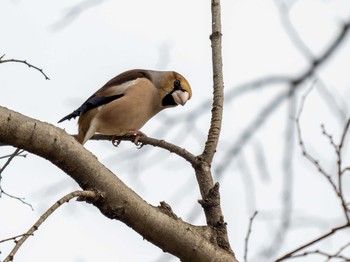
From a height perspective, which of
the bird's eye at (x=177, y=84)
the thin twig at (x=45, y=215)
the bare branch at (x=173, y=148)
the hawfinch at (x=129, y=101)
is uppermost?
the bird's eye at (x=177, y=84)

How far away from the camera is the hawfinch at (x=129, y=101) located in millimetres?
5402

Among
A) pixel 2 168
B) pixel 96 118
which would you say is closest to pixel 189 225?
pixel 2 168

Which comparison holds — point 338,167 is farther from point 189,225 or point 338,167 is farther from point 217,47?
point 217,47

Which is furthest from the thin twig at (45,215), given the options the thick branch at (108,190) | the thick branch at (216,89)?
the thick branch at (216,89)

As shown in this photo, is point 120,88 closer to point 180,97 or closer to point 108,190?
point 180,97

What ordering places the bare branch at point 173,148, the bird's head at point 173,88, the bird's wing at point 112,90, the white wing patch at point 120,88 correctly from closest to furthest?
1. the bare branch at point 173,148
2. the bird's wing at point 112,90
3. the white wing patch at point 120,88
4. the bird's head at point 173,88

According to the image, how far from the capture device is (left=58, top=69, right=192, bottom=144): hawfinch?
540cm

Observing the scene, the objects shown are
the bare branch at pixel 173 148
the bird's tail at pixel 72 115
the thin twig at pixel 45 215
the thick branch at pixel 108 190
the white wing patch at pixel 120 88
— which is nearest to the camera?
the thin twig at pixel 45 215

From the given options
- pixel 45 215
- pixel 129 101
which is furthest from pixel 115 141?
pixel 45 215

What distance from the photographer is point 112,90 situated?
5793 mm

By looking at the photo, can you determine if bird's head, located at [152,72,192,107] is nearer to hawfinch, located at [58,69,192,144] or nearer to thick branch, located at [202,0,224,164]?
hawfinch, located at [58,69,192,144]

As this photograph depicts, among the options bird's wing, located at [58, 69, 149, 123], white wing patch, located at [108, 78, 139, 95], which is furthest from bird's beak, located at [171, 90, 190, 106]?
white wing patch, located at [108, 78, 139, 95]

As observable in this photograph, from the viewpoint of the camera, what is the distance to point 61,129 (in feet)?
8.67

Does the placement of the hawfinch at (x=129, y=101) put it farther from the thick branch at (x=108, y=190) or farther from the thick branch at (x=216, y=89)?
the thick branch at (x=108, y=190)
